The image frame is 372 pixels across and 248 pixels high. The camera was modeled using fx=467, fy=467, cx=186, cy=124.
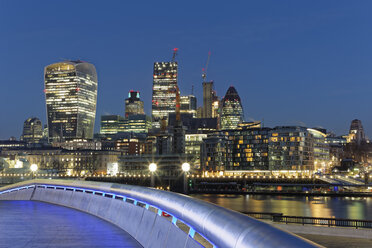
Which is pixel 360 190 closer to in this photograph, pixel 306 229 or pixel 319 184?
pixel 319 184

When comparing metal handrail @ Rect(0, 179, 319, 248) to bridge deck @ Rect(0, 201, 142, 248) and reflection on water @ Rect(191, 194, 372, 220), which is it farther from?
reflection on water @ Rect(191, 194, 372, 220)

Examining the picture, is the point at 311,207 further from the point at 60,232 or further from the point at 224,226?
the point at 224,226

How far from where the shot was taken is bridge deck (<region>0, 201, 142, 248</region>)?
15.7 metres

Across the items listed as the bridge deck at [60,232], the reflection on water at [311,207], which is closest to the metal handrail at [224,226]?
the bridge deck at [60,232]

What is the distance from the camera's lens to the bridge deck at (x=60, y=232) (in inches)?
619

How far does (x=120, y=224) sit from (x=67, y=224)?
2689mm

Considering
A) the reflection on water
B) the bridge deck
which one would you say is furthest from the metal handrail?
the reflection on water

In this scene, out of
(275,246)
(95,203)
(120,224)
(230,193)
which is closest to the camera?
(275,246)

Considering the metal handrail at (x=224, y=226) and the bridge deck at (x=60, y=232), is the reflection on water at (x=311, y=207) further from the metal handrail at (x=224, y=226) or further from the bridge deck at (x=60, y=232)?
the metal handrail at (x=224, y=226)

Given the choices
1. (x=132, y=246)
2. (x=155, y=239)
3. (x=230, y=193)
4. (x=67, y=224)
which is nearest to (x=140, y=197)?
(x=132, y=246)

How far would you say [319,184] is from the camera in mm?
179500

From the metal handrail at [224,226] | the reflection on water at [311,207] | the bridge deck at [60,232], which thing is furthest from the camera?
the reflection on water at [311,207]

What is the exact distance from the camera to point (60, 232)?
1875 centimetres

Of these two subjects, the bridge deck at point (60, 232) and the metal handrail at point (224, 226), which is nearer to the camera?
the metal handrail at point (224, 226)
